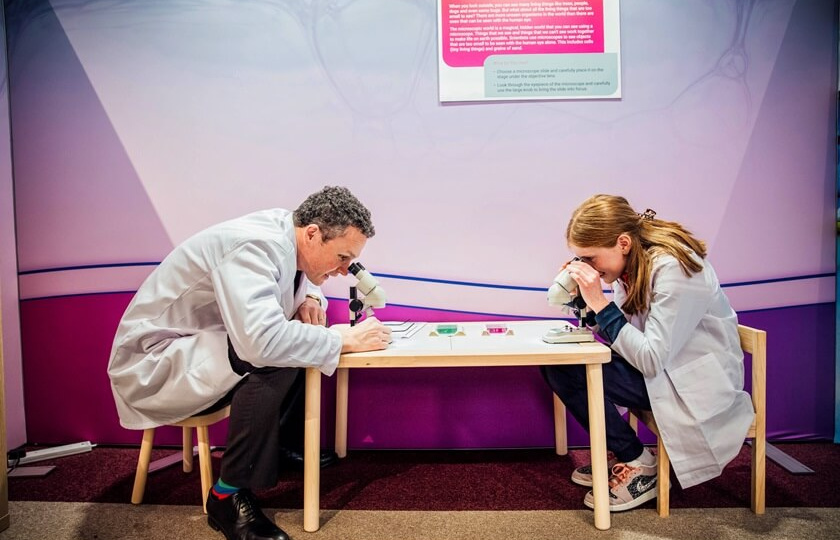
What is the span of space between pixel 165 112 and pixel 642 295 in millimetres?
2358

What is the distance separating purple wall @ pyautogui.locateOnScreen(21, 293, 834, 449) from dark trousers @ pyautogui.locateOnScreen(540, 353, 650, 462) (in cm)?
55

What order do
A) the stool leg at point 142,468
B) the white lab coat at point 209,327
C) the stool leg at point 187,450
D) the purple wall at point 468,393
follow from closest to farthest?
the white lab coat at point 209,327 < the stool leg at point 142,468 < the stool leg at point 187,450 < the purple wall at point 468,393

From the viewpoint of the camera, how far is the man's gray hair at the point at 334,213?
1.86 m

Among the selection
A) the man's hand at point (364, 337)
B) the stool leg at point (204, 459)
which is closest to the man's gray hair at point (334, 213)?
the man's hand at point (364, 337)

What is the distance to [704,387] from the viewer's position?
180cm

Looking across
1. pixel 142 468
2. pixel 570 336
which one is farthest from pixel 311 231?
pixel 142 468

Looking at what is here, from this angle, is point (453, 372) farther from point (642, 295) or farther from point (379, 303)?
point (642, 295)

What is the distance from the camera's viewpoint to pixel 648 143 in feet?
8.16

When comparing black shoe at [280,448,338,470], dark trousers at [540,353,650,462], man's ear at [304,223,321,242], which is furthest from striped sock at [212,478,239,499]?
dark trousers at [540,353,650,462]

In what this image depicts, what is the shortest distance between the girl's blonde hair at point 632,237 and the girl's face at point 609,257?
2 centimetres

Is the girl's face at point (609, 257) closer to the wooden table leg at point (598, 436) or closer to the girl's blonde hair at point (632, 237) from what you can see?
the girl's blonde hair at point (632, 237)

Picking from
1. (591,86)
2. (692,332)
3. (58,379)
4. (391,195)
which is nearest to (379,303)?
(391,195)

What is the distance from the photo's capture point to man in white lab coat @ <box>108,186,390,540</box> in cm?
168

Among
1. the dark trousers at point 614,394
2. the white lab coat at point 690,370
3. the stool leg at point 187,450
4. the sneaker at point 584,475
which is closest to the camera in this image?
the white lab coat at point 690,370
